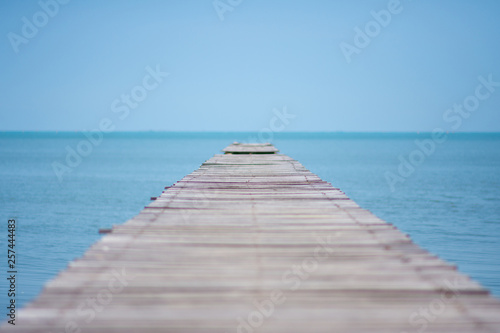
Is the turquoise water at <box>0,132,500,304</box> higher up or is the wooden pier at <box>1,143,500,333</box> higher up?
the turquoise water at <box>0,132,500,304</box>

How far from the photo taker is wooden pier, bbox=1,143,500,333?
8.39 feet

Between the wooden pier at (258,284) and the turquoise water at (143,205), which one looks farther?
the turquoise water at (143,205)

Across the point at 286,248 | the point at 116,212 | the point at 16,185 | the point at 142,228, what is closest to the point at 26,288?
the point at 142,228

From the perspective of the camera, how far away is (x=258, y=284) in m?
3.10

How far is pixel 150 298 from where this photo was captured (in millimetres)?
2869

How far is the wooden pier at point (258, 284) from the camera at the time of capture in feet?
8.39

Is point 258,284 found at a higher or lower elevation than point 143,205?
lower

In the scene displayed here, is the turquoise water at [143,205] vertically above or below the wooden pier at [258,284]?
above

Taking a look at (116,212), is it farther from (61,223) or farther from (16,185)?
(16,185)

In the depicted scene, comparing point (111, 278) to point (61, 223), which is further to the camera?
point (61, 223)

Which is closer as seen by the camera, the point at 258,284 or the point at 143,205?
the point at 258,284

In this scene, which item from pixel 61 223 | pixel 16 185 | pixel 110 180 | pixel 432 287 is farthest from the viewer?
pixel 110 180

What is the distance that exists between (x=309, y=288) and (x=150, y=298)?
0.96 metres

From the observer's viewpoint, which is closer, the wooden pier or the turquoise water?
the wooden pier
